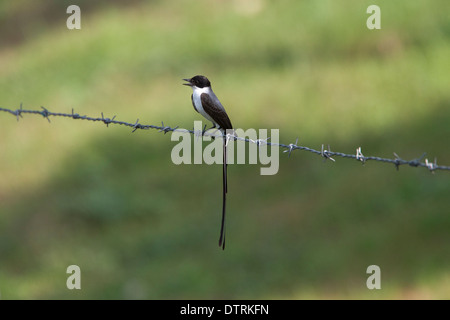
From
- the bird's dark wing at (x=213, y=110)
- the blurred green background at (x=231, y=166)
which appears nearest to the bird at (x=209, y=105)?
the bird's dark wing at (x=213, y=110)

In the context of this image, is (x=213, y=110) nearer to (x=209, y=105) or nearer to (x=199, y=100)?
(x=209, y=105)

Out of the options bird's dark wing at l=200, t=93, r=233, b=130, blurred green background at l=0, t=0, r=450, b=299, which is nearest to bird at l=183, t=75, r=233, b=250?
bird's dark wing at l=200, t=93, r=233, b=130

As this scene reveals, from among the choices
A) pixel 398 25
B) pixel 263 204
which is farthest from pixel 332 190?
pixel 398 25

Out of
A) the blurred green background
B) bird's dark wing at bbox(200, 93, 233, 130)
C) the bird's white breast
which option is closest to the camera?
bird's dark wing at bbox(200, 93, 233, 130)

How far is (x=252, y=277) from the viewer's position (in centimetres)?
1074

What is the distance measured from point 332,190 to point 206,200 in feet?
7.43

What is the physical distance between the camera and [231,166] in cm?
1405

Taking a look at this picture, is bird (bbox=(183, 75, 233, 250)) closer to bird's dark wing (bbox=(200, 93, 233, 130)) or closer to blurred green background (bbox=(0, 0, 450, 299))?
bird's dark wing (bbox=(200, 93, 233, 130))

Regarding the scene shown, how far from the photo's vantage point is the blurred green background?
10891mm

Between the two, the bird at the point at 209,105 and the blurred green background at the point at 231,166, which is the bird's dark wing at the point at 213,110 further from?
the blurred green background at the point at 231,166

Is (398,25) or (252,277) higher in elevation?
(398,25)

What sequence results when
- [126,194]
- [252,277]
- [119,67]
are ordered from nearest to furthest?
[252,277] < [126,194] < [119,67]

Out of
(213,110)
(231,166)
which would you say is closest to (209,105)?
(213,110)

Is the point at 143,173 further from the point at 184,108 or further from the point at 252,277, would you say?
the point at 252,277
